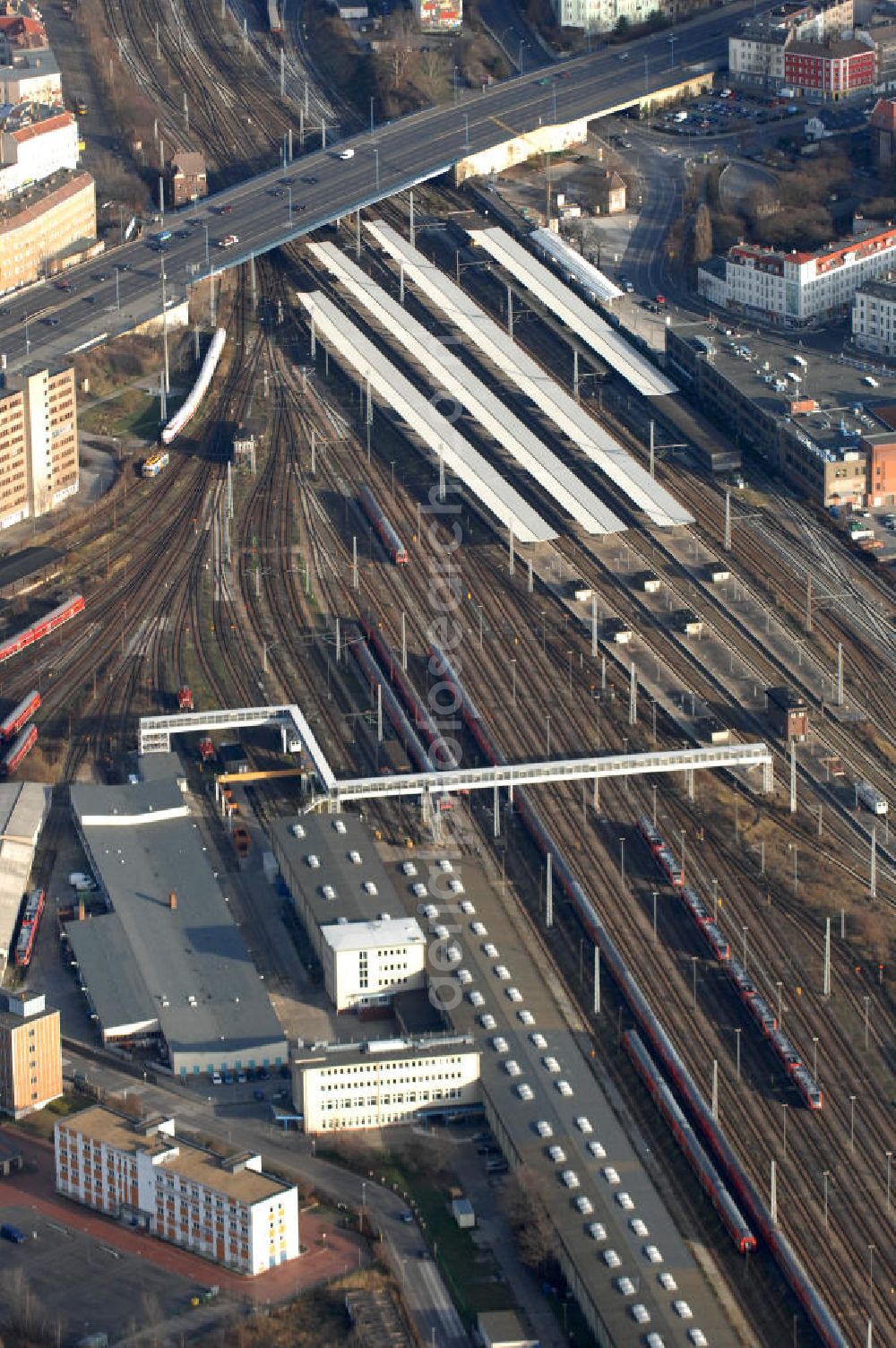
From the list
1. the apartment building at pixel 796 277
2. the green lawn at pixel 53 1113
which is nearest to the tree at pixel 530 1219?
the green lawn at pixel 53 1113

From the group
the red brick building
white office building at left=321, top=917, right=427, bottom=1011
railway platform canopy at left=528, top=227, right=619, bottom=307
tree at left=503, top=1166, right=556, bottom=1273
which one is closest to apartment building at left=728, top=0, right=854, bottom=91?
the red brick building

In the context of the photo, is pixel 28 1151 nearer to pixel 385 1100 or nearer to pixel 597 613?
pixel 385 1100

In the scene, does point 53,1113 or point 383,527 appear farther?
point 383,527

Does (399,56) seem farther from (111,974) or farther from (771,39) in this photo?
(111,974)

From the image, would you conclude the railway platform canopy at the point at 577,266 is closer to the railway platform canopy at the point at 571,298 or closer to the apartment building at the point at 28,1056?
the railway platform canopy at the point at 571,298

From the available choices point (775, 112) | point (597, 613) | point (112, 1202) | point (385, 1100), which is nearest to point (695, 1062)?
point (385, 1100)

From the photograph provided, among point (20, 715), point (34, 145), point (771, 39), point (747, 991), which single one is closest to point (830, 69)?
point (771, 39)

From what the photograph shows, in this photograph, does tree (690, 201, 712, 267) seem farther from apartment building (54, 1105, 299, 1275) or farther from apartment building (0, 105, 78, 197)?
apartment building (54, 1105, 299, 1275)
